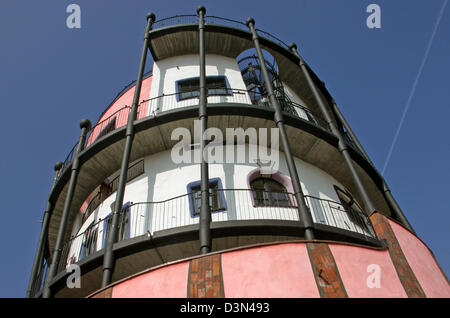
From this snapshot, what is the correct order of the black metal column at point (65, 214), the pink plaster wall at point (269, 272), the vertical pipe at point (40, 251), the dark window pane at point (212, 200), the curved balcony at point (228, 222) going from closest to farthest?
the pink plaster wall at point (269, 272) → the curved balcony at point (228, 222) → the black metal column at point (65, 214) → the dark window pane at point (212, 200) → the vertical pipe at point (40, 251)

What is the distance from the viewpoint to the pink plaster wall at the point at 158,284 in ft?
22.2

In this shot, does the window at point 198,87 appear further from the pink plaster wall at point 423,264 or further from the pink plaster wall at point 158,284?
the pink plaster wall at point 158,284

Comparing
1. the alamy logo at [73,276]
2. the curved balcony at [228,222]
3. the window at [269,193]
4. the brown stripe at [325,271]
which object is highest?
the window at [269,193]

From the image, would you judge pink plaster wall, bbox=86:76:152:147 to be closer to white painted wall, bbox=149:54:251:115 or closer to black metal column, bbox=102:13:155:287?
white painted wall, bbox=149:54:251:115

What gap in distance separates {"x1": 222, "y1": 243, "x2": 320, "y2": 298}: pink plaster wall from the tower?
0.02 meters

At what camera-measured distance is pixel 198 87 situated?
16.3 metres

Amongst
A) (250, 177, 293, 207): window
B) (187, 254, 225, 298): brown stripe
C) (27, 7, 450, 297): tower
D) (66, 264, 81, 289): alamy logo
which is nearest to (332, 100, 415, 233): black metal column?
(27, 7, 450, 297): tower

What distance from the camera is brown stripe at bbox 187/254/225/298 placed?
6617 millimetres

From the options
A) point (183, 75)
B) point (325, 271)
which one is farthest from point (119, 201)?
point (183, 75)

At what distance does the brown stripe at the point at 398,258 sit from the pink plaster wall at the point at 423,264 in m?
0.15

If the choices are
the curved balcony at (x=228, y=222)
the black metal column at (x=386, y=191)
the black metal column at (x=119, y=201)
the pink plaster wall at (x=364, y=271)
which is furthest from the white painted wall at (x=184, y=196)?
the pink plaster wall at (x=364, y=271)

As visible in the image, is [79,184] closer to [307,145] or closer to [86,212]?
[86,212]

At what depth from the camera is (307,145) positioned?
1438 centimetres
